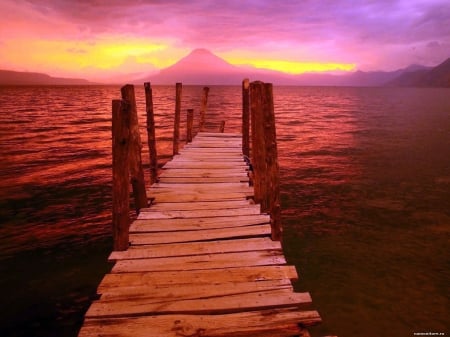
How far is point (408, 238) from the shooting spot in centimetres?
882

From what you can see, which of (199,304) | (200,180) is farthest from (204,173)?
(199,304)

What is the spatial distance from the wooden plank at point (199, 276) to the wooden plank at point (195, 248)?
1.47ft

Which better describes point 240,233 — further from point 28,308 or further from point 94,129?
point 94,129

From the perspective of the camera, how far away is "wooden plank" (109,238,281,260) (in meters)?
4.64

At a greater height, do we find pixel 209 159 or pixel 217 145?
pixel 217 145

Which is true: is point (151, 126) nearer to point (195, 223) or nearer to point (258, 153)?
point (258, 153)

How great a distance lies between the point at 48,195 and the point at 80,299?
22.5 feet

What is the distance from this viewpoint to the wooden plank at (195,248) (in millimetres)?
4641

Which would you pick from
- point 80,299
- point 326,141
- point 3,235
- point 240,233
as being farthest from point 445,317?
point 326,141

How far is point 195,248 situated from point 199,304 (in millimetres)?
1291

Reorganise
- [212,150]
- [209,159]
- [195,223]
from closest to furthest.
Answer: [195,223] < [209,159] < [212,150]

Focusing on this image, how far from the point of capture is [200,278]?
411 cm

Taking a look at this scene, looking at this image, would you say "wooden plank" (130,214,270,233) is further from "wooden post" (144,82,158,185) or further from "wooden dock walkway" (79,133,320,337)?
"wooden post" (144,82,158,185)

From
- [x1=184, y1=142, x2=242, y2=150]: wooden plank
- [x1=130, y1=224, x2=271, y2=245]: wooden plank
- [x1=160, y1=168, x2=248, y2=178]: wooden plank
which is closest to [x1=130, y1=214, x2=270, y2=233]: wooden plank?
[x1=130, y1=224, x2=271, y2=245]: wooden plank
